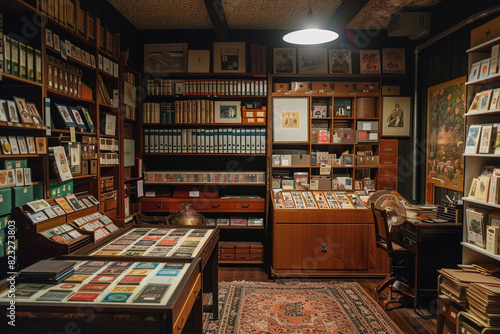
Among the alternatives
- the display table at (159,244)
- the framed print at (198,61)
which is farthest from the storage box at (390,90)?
the display table at (159,244)

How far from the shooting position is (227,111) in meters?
4.54

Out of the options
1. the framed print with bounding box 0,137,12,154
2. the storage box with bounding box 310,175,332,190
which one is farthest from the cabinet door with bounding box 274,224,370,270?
the framed print with bounding box 0,137,12,154

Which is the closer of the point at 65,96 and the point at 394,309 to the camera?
the point at 65,96

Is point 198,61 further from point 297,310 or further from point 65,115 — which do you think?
point 297,310

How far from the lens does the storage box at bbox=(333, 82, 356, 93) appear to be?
Answer: 456cm

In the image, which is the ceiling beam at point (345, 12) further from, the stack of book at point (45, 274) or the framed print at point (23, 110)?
the stack of book at point (45, 274)

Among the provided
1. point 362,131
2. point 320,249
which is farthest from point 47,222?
point 362,131

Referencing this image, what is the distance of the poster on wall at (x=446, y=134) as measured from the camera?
144 inches

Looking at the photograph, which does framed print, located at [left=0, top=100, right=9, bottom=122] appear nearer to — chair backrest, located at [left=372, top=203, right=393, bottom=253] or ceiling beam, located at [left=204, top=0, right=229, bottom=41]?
ceiling beam, located at [left=204, top=0, right=229, bottom=41]

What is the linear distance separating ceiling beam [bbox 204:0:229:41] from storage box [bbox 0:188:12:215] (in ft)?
8.34

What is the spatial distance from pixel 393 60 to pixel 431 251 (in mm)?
2700

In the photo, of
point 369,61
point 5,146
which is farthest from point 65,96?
point 369,61

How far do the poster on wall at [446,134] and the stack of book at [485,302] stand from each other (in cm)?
157

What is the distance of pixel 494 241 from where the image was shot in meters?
2.46
